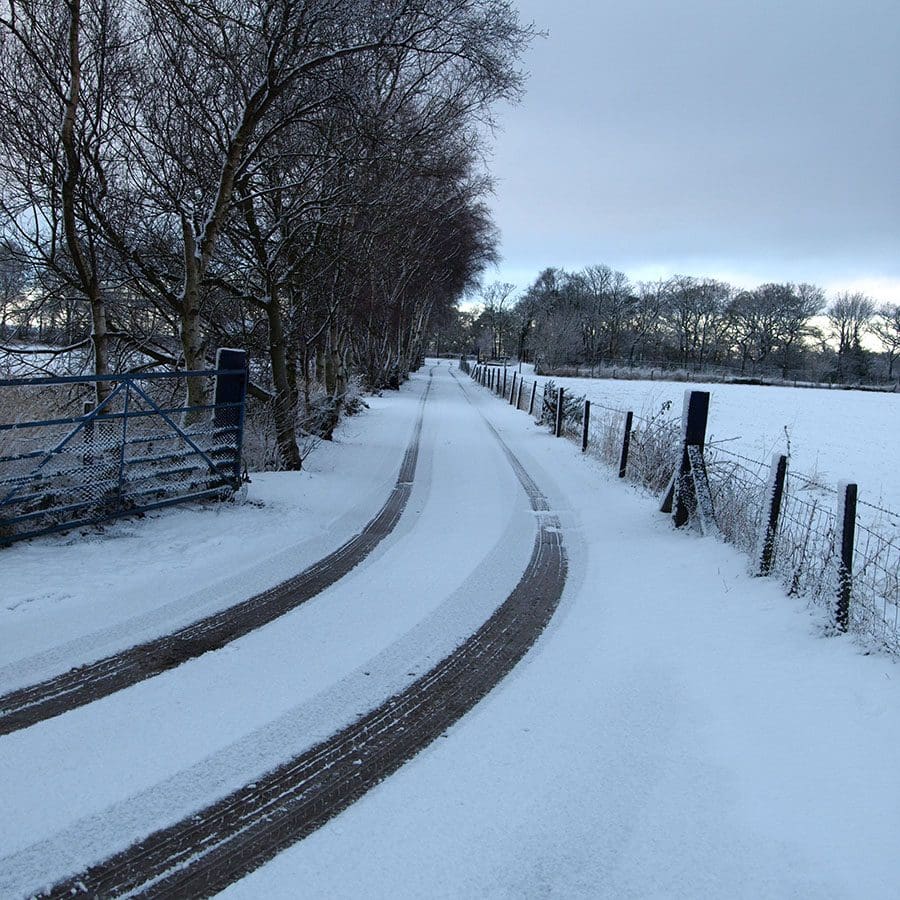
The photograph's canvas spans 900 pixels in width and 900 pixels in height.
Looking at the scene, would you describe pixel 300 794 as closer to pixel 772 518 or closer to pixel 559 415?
pixel 772 518

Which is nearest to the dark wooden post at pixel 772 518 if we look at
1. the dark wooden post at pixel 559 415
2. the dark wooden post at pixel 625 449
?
the dark wooden post at pixel 625 449

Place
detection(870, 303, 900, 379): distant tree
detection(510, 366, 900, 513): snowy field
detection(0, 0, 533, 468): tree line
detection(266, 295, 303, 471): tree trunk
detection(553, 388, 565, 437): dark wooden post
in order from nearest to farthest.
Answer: detection(0, 0, 533, 468): tree line
detection(266, 295, 303, 471): tree trunk
detection(510, 366, 900, 513): snowy field
detection(553, 388, 565, 437): dark wooden post
detection(870, 303, 900, 379): distant tree

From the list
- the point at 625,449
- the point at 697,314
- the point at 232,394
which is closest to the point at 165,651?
the point at 232,394

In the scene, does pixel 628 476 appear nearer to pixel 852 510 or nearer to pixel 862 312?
pixel 852 510

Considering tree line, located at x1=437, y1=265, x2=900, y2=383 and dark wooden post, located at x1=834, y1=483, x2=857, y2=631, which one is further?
Answer: tree line, located at x1=437, y1=265, x2=900, y2=383

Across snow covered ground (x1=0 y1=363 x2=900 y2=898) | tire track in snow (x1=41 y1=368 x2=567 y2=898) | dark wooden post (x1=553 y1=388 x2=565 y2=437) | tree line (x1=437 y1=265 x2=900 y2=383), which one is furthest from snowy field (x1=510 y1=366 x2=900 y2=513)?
tree line (x1=437 y1=265 x2=900 y2=383)

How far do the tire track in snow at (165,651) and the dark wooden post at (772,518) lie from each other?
346 centimetres

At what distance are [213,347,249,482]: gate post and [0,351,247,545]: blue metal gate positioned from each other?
0.01 meters

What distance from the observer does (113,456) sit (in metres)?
6.35

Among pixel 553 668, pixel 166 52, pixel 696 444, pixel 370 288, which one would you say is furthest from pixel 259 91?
pixel 370 288

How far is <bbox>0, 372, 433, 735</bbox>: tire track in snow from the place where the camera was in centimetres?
330

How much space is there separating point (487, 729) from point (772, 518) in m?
3.39

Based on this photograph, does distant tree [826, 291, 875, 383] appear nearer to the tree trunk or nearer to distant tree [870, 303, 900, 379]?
distant tree [870, 303, 900, 379]

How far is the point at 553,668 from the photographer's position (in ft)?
13.3
